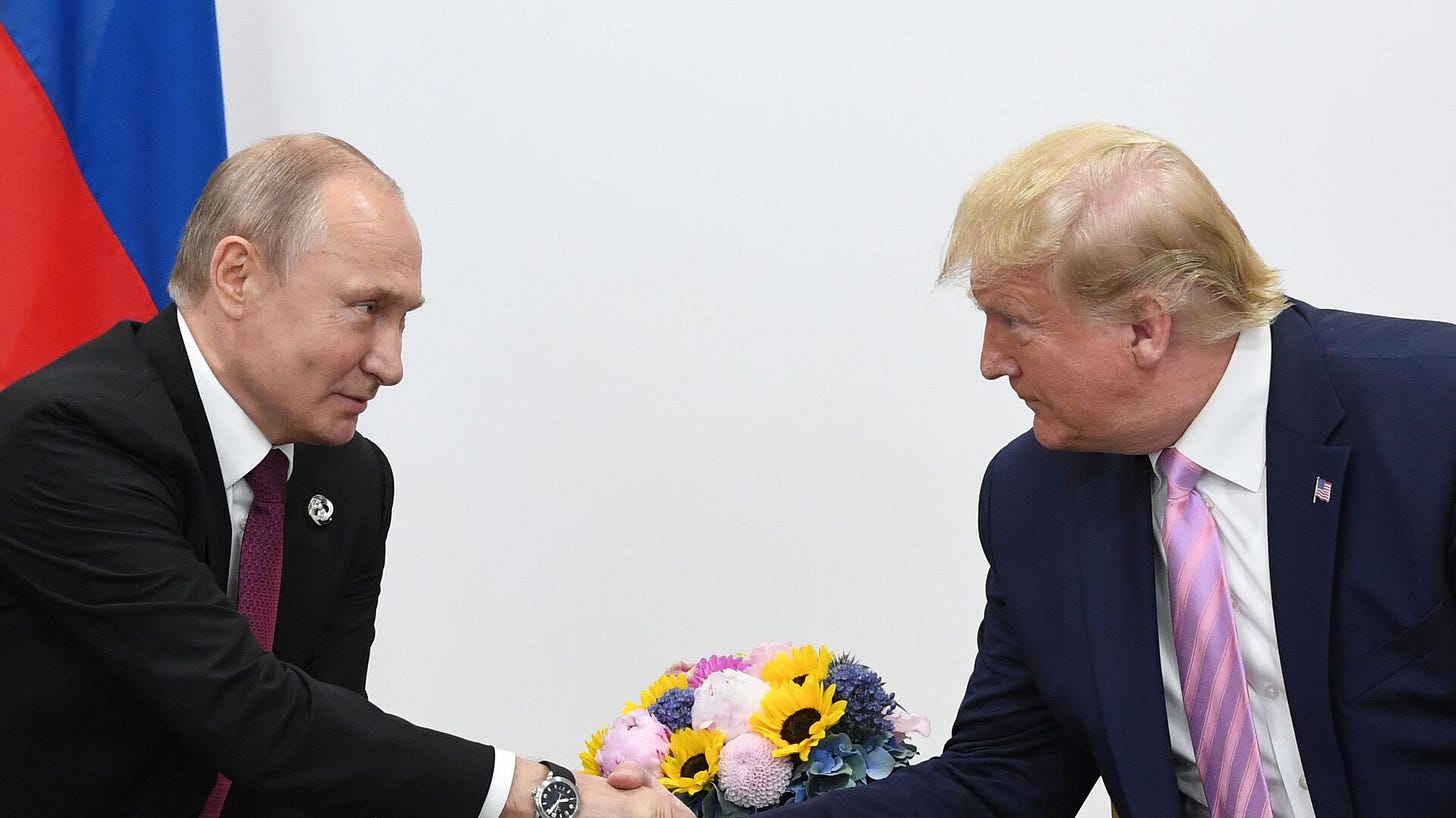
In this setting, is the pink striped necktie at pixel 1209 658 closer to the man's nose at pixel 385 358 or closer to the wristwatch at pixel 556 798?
the wristwatch at pixel 556 798

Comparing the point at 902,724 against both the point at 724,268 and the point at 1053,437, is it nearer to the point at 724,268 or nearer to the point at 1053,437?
the point at 1053,437

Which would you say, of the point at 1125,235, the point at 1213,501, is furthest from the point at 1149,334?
the point at 1213,501

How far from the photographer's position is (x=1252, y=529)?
2.02 metres

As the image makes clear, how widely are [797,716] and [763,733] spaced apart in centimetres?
5

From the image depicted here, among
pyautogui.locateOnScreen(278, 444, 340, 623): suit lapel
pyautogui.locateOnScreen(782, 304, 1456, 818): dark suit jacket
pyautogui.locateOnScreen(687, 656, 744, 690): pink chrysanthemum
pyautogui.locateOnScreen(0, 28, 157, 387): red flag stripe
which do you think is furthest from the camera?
pyautogui.locateOnScreen(0, 28, 157, 387): red flag stripe

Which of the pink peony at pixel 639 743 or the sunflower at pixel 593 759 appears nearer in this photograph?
the pink peony at pixel 639 743

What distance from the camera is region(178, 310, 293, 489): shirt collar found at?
2.18m

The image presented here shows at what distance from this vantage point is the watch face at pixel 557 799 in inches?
85.4

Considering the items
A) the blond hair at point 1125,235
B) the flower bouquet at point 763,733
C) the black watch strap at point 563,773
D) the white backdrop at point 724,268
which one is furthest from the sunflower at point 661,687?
the white backdrop at point 724,268

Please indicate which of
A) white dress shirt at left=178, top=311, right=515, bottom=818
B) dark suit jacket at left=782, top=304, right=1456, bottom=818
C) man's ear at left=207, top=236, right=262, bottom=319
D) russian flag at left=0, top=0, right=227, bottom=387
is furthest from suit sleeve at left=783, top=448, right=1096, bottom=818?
russian flag at left=0, top=0, right=227, bottom=387

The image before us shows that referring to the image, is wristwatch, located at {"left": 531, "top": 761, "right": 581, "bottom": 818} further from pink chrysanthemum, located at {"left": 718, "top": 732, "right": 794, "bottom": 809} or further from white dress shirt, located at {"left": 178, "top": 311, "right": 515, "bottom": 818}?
pink chrysanthemum, located at {"left": 718, "top": 732, "right": 794, "bottom": 809}

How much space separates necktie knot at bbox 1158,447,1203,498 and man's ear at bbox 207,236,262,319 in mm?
1323

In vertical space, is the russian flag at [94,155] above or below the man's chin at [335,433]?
above

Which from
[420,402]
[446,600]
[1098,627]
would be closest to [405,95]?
[420,402]
